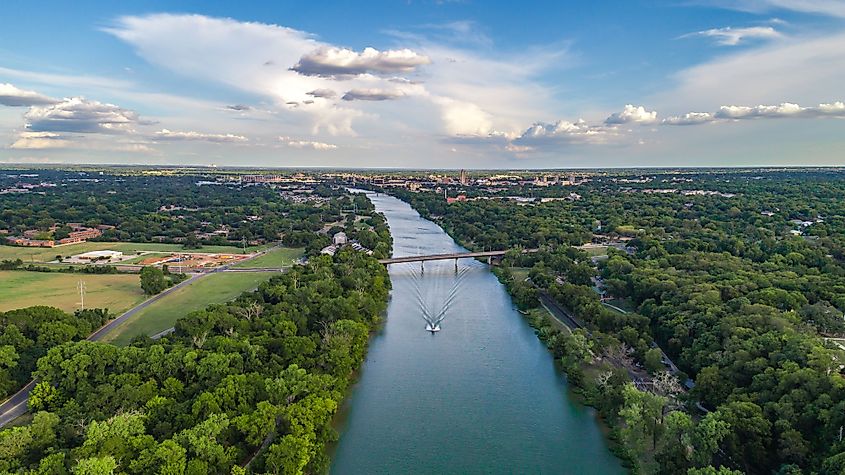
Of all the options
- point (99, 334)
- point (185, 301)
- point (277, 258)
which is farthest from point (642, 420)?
point (277, 258)

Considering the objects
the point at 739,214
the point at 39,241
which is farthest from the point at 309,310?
the point at 739,214

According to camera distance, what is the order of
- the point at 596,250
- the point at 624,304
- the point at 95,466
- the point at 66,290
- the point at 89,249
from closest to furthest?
the point at 95,466
the point at 624,304
the point at 66,290
the point at 596,250
the point at 89,249

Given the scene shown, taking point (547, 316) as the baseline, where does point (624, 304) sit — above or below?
above

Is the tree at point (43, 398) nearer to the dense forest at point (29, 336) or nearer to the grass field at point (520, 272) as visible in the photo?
the dense forest at point (29, 336)

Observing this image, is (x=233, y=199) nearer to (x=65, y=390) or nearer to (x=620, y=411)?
(x=65, y=390)

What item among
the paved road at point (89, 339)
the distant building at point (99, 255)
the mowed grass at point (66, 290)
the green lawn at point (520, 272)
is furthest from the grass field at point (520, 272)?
the distant building at point (99, 255)

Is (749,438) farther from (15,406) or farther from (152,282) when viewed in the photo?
(152,282)
